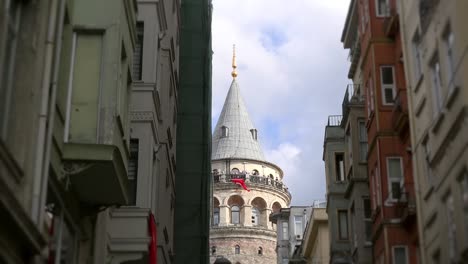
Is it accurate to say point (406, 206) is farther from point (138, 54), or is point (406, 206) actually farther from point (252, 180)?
point (252, 180)

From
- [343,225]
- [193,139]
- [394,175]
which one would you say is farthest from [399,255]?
[193,139]

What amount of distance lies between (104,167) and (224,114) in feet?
338

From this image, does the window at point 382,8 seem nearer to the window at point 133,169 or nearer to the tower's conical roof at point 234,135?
the window at point 133,169

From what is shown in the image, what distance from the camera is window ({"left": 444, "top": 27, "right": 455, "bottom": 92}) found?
1731 cm

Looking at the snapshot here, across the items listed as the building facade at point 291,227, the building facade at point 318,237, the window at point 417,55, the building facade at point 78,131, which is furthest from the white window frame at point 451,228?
the building facade at point 291,227

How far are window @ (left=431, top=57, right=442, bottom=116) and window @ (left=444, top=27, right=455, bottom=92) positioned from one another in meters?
0.98

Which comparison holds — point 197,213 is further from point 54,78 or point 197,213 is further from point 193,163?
point 54,78

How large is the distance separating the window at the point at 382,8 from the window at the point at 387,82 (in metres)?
1.62

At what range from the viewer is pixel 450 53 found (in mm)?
17766

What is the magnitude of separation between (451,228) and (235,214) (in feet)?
320

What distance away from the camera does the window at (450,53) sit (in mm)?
17312

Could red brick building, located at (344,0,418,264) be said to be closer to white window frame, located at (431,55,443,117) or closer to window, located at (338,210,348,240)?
white window frame, located at (431,55,443,117)

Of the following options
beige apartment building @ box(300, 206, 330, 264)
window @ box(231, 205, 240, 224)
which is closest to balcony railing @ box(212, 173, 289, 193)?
window @ box(231, 205, 240, 224)

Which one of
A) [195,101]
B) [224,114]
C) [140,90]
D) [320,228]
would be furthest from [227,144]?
[140,90]
